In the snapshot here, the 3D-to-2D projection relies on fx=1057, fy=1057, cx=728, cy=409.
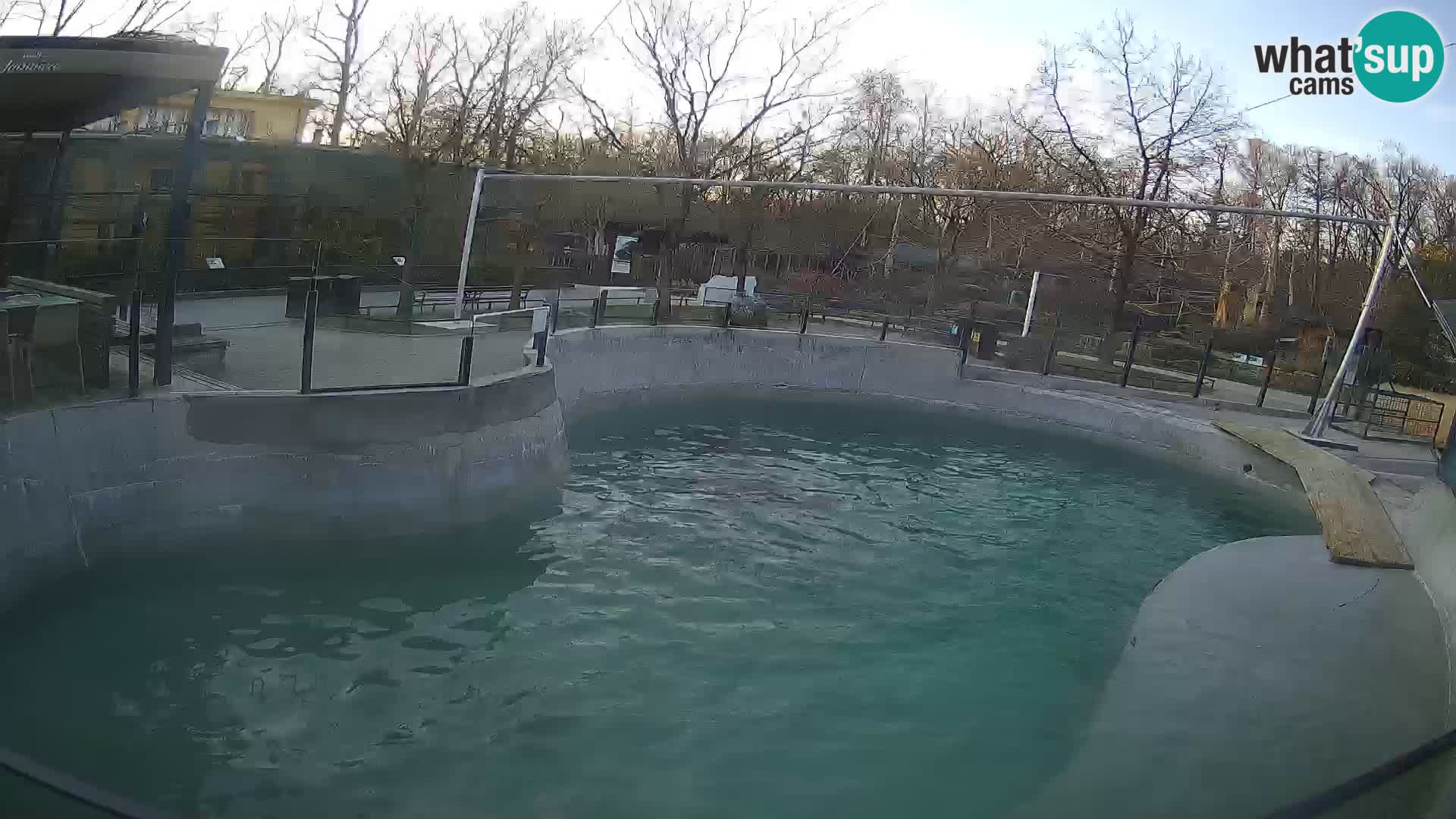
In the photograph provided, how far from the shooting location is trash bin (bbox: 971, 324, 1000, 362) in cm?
2369

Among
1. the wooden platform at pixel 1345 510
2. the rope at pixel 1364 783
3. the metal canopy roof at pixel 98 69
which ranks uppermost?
the metal canopy roof at pixel 98 69

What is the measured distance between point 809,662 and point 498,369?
5450 millimetres

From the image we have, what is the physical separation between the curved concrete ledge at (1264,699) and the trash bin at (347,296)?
8069mm

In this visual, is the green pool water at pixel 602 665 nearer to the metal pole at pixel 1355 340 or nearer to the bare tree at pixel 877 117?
the metal pole at pixel 1355 340

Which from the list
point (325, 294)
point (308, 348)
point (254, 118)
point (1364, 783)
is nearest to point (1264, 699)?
point (1364, 783)

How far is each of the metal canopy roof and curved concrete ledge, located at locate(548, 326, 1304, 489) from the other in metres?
7.60

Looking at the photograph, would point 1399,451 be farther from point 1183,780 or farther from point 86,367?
point 86,367

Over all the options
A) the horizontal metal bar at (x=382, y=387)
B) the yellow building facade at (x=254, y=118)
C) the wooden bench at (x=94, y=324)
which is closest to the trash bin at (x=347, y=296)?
the horizontal metal bar at (x=382, y=387)

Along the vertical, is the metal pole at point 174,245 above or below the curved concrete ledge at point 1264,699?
above

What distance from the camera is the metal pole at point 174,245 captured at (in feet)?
29.7

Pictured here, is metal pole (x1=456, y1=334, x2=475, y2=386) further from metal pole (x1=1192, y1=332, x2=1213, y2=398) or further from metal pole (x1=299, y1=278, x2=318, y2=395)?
metal pole (x1=1192, y1=332, x2=1213, y2=398)

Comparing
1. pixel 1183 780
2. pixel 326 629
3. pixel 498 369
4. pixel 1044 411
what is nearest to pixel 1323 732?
pixel 1183 780

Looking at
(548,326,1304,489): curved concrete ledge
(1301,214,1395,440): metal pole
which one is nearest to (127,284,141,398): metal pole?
(548,326,1304,489): curved concrete ledge

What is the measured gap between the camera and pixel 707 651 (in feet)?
27.3
